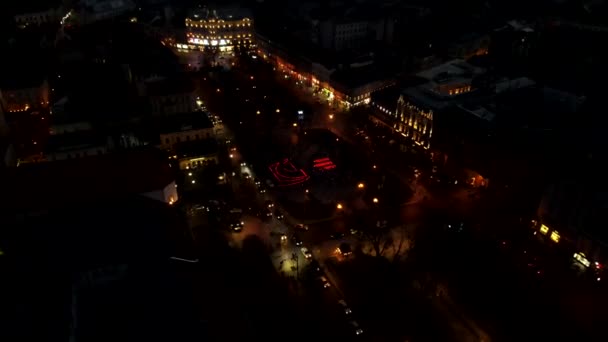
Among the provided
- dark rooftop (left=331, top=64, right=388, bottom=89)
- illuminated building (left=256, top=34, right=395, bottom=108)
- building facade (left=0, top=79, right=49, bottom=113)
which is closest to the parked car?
illuminated building (left=256, top=34, right=395, bottom=108)

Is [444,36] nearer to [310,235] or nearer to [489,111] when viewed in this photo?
[489,111]

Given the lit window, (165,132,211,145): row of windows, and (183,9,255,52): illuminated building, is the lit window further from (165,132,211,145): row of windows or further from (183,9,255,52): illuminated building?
(183,9,255,52): illuminated building

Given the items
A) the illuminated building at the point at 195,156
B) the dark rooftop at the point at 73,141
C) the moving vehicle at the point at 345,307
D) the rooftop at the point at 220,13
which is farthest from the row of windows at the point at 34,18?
the moving vehicle at the point at 345,307

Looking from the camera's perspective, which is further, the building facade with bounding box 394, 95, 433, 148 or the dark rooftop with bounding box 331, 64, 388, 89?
the dark rooftop with bounding box 331, 64, 388, 89

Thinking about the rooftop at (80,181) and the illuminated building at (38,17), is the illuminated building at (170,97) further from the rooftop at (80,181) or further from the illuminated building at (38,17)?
the illuminated building at (38,17)

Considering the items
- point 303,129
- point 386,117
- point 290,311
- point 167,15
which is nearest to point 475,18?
point 386,117

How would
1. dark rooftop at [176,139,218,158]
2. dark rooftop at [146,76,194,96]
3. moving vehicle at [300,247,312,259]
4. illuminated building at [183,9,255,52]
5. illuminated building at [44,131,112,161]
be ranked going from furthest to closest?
1. illuminated building at [183,9,255,52]
2. dark rooftop at [146,76,194,96]
3. dark rooftop at [176,139,218,158]
4. illuminated building at [44,131,112,161]
5. moving vehicle at [300,247,312,259]

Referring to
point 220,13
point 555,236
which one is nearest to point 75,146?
point 555,236
